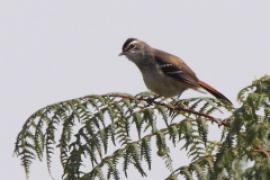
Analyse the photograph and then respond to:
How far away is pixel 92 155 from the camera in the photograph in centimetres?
475

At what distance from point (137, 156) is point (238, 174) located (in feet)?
2.44

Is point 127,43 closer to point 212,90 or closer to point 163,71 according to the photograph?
point 163,71

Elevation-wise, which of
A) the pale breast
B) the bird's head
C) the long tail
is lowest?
the long tail

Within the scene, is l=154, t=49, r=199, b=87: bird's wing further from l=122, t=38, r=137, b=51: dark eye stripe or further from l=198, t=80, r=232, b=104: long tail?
l=122, t=38, r=137, b=51: dark eye stripe

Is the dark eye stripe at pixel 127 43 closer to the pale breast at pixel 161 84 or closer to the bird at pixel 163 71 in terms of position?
the bird at pixel 163 71

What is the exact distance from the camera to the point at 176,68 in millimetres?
9039

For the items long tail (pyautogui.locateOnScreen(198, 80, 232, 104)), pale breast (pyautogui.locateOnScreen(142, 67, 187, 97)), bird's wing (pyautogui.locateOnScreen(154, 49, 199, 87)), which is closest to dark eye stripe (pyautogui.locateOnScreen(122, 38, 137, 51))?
bird's wing (pyautogui.locateOnScreen(154, 49, 199, 87))

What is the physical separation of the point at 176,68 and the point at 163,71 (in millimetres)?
256

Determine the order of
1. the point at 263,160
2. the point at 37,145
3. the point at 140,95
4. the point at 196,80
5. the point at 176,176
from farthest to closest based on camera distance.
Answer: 1. the point at 196,80
2. the point at 140,95
3. the point at 37,145
4. the point at 176,176
5. the point at 263,160

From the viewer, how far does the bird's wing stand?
28.9 ft

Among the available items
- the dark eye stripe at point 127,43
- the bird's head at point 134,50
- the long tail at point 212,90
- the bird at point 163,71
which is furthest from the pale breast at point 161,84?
the dark eye stripe at point 127,43

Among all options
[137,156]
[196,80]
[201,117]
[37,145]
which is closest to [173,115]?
[201,117]

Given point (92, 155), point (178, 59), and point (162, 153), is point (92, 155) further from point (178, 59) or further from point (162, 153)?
point (178, 59)

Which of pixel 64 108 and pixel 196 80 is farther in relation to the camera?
pixel 196 80
